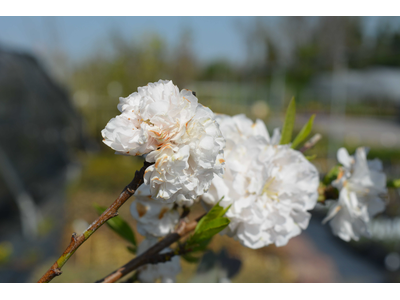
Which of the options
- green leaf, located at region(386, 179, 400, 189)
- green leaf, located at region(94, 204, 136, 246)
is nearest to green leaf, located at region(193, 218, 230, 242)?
green leaf, located at region(94, 204, 136, 246)

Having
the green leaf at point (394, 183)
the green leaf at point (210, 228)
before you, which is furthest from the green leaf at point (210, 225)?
the green leaf at point (394, 183)

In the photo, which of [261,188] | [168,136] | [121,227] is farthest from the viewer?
[121,227]

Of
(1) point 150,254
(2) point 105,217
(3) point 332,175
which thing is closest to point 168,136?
(2) point 105,217

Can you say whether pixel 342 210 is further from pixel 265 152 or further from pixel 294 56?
pixel 294 56

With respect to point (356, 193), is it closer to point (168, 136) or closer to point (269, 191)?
point (269, 191)

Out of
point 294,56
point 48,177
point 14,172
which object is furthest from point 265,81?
point 14,172

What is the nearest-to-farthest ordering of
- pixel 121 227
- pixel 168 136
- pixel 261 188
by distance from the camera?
pixel 168 136 → pixel 261 188 → pixel 121 227

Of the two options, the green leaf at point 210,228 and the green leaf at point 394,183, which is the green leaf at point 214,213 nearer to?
the green leaf at point 210,228
